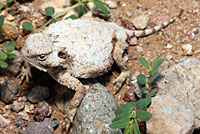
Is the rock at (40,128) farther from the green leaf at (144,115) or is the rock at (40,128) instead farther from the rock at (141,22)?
the rock at (141,22)

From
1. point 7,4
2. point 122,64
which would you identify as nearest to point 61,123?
point 122,64

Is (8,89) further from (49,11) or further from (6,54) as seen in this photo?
(49,11)

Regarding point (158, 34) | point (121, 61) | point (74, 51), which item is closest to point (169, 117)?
point (121, 61)

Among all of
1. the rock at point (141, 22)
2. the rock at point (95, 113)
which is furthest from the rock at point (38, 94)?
the rock at point (141, 22)

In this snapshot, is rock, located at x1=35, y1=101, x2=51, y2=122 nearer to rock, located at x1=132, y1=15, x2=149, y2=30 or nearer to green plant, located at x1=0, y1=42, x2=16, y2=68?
green plant, located at x1=0, y1=42, x2=16, y2=68

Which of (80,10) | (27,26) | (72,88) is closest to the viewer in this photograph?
(72,88)

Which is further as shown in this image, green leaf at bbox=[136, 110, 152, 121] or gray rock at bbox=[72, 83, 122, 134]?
gray rock at bbox=[72, 83, 122, 134]

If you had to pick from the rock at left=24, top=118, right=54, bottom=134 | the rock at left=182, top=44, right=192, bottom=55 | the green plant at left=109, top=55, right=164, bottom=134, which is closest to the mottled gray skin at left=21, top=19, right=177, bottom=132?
the rock at left=24, top=118, right=54, bottom=134
